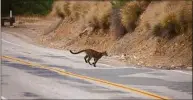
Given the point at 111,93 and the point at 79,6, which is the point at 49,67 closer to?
the point at 111,93

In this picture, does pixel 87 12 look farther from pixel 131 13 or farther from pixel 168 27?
pixel 168 27

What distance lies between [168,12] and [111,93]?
9.91 m

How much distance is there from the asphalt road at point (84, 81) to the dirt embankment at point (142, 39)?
1.54 meters

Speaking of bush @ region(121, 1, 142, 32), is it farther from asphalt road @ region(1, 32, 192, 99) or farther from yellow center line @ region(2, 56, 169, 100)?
yellow center line @ region(2, 56, 169, 100)

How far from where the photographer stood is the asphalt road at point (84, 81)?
43.7 ft

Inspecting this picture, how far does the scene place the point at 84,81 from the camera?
15688 mm

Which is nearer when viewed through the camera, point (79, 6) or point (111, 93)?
point (111, 93)

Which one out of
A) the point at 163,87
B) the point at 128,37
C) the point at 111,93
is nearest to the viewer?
the point at 111,93

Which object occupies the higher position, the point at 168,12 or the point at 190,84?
the point at 168,12

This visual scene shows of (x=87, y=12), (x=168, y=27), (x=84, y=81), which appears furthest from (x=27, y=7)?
(x=84, y=81)

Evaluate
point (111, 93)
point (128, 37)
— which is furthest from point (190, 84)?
point (128, 37)

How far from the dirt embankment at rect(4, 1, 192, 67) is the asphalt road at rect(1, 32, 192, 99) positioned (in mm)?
1540

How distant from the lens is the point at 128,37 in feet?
81.0

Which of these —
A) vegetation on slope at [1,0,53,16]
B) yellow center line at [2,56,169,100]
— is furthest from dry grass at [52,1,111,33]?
vegetation on slope at [1,0,53,16]
